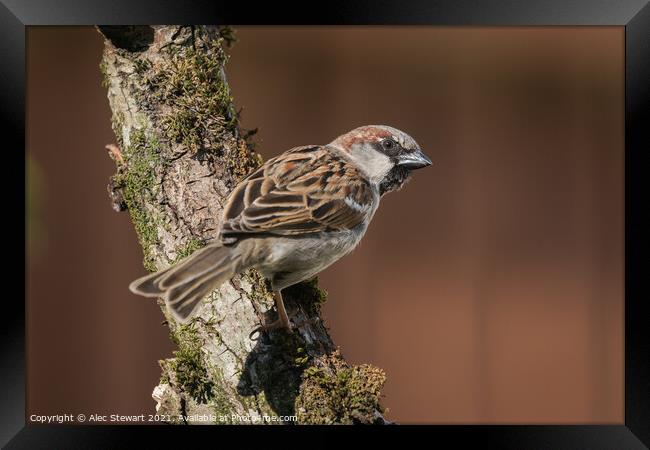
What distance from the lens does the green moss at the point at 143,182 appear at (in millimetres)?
3457

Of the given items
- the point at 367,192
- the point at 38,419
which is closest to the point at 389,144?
the point at 367,192

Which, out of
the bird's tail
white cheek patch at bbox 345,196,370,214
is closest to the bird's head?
white cheek patch at bbox 345,196,370,214

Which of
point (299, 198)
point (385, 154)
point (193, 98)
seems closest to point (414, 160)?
point (385, 154)

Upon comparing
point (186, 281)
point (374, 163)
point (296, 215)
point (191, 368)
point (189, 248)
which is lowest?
point (191, 368)

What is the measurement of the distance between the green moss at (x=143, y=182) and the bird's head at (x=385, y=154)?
1.14 m

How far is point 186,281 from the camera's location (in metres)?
3.10

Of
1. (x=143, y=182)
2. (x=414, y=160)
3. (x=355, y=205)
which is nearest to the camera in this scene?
(x=143, y=182)

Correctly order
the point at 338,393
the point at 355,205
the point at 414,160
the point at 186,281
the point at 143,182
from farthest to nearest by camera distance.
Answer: the point at 414,160 < the point at 355,205 < the point at 143,182 < the point at 338,393 < the point at 186,281

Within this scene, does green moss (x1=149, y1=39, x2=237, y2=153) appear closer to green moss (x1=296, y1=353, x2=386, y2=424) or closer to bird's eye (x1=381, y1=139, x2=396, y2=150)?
bird's eye (x1=381, y1=139, x2=396, y2=150)

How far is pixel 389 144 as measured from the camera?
4.03 meters

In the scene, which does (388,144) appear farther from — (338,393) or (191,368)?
(191,368)

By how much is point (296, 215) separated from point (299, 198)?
10 centimetres

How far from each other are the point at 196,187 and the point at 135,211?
1.12 ft
